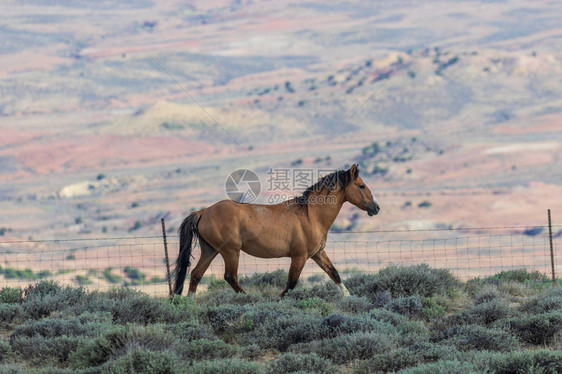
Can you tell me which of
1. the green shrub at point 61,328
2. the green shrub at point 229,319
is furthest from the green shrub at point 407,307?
the green shrub at point 61,328

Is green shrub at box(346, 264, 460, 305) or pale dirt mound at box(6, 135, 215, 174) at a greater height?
green shrub at box(346, 264, 460, 305)

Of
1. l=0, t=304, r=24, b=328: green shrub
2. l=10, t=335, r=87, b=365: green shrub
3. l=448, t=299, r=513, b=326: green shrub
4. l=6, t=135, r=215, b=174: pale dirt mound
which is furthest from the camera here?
l=6, t=135, r=215, b=174: pale dirt mound

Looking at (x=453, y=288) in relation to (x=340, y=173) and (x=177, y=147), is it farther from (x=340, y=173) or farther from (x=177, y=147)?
(x=177, y=147)

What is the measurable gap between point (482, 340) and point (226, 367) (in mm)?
2865

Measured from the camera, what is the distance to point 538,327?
31.7 feet

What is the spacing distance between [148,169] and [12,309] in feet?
476

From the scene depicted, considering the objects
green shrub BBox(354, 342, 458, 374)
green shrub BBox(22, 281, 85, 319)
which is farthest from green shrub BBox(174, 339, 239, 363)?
green shrub BBox(22, 281, 85, 319)

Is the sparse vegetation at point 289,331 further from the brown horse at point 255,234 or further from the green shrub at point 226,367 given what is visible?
the brown horse at point 255,234

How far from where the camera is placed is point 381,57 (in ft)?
652

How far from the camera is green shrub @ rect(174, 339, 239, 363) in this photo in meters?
8.75

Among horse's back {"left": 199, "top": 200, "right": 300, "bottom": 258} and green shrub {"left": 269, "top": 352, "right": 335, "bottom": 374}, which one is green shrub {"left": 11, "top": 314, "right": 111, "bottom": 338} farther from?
horse's back {"left": 199, "top": 200, "right": 300, "bottom": 258}

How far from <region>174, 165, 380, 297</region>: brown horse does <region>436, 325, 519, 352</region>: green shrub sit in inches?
116

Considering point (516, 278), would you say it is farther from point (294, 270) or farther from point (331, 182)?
point (294, 270)

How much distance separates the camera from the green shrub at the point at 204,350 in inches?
344
